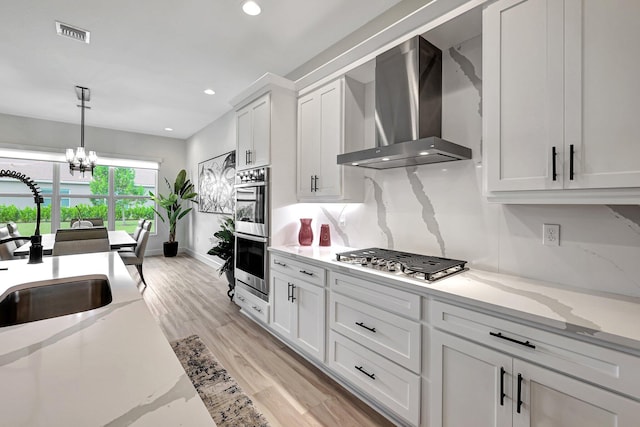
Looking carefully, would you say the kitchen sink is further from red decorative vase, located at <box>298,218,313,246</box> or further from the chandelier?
the chandelier

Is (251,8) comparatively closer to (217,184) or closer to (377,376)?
(377,376)

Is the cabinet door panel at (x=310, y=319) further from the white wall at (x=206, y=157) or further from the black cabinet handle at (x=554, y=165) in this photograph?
the white wall at (x=206, y=157)

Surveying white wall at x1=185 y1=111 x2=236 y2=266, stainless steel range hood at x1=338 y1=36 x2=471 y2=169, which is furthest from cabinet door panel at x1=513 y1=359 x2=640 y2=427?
white wall at x1=185 y1=111 x2=236 y2=266

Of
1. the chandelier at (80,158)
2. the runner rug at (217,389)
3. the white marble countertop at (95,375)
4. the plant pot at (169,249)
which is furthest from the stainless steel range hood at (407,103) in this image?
the plant pot at (169,249)

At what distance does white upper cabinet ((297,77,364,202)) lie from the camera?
101 inches

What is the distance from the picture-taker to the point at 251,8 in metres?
2.47

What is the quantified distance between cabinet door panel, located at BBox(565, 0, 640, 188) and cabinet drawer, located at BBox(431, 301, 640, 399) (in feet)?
2.30

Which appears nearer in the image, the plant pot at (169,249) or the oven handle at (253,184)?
the oven handle at (253,184)

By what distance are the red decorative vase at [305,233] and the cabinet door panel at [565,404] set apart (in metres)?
2.02

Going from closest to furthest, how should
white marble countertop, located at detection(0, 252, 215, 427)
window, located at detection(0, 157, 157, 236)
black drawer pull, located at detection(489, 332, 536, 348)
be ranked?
white marble countertop, located at detection(0, 252, 215, 427) < black drawer pull, located at detection(489, 332, 536, 348) < window, located at detection(0, 157, 157, 236)

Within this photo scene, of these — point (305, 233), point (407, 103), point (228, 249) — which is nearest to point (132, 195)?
point (228, 249)

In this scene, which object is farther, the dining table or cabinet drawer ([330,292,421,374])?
the dining table

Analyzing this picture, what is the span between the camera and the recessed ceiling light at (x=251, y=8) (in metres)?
2.41

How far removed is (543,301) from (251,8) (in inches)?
115
